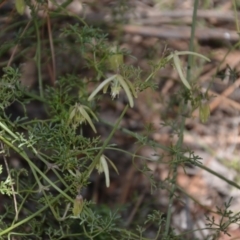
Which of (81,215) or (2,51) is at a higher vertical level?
(2,51)

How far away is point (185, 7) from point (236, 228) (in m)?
0.85

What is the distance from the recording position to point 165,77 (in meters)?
2.12

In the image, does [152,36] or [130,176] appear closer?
[130,176]

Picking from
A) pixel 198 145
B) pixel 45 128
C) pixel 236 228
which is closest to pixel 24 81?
pixel 198 145

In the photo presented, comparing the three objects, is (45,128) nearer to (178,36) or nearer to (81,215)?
(81,215)

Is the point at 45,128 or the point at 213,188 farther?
the point at 213,188

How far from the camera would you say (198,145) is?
204 centimetres

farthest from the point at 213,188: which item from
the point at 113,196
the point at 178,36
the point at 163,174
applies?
the point at 178,36

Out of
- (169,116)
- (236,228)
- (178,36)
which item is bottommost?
(236,228)

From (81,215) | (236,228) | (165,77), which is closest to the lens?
(81,215)

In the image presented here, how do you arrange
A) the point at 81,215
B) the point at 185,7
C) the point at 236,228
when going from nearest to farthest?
the point at 81,215 < the point at 236,228 < the point at 185,7

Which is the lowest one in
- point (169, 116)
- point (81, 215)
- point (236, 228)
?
point (236, 228)

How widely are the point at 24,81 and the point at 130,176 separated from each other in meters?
0.43

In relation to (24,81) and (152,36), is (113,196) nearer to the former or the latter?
(24,81)
